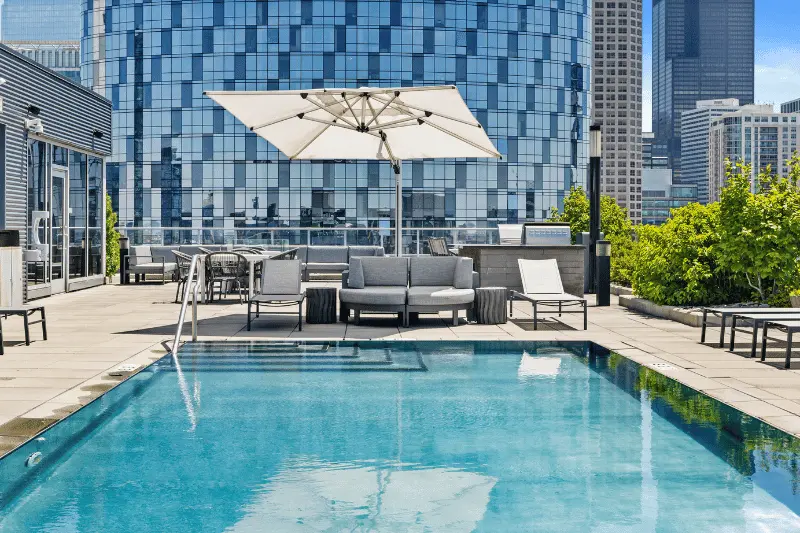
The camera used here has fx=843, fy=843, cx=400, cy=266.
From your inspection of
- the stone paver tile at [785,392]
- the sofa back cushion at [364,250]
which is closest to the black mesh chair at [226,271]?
the sofa back cushion at [364,250]

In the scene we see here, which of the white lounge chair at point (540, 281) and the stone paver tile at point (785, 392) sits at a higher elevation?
the white lounge chair at point (540, 281)

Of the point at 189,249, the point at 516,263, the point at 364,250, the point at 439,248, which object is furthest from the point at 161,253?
the point at 516,263

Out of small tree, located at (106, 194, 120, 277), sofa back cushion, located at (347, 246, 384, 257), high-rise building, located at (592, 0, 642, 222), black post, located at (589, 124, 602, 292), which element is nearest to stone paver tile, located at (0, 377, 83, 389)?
black post, located at (589, 124, 602, 292)

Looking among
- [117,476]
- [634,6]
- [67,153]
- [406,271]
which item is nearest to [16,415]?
[117,476]

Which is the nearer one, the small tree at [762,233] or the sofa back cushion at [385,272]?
the small tree at [762,233]

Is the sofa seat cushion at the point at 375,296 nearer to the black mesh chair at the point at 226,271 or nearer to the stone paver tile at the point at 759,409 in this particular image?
the black mesh chair at the point at 226,271

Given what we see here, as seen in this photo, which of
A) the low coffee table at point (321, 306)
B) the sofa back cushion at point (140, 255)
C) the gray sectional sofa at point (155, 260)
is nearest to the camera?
the low coffee table at point (321, 306)

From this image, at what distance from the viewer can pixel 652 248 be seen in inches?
457

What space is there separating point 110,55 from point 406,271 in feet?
196

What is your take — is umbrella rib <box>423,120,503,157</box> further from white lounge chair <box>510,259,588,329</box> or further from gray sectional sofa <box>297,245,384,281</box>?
gray sectional sofa <box>297,245,384,281</box>

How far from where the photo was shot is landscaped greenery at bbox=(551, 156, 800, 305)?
991cm

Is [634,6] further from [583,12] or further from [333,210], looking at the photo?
[333,210]

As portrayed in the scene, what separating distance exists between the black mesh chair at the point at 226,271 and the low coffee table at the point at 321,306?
297 centimetres

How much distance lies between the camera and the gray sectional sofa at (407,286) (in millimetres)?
10102
